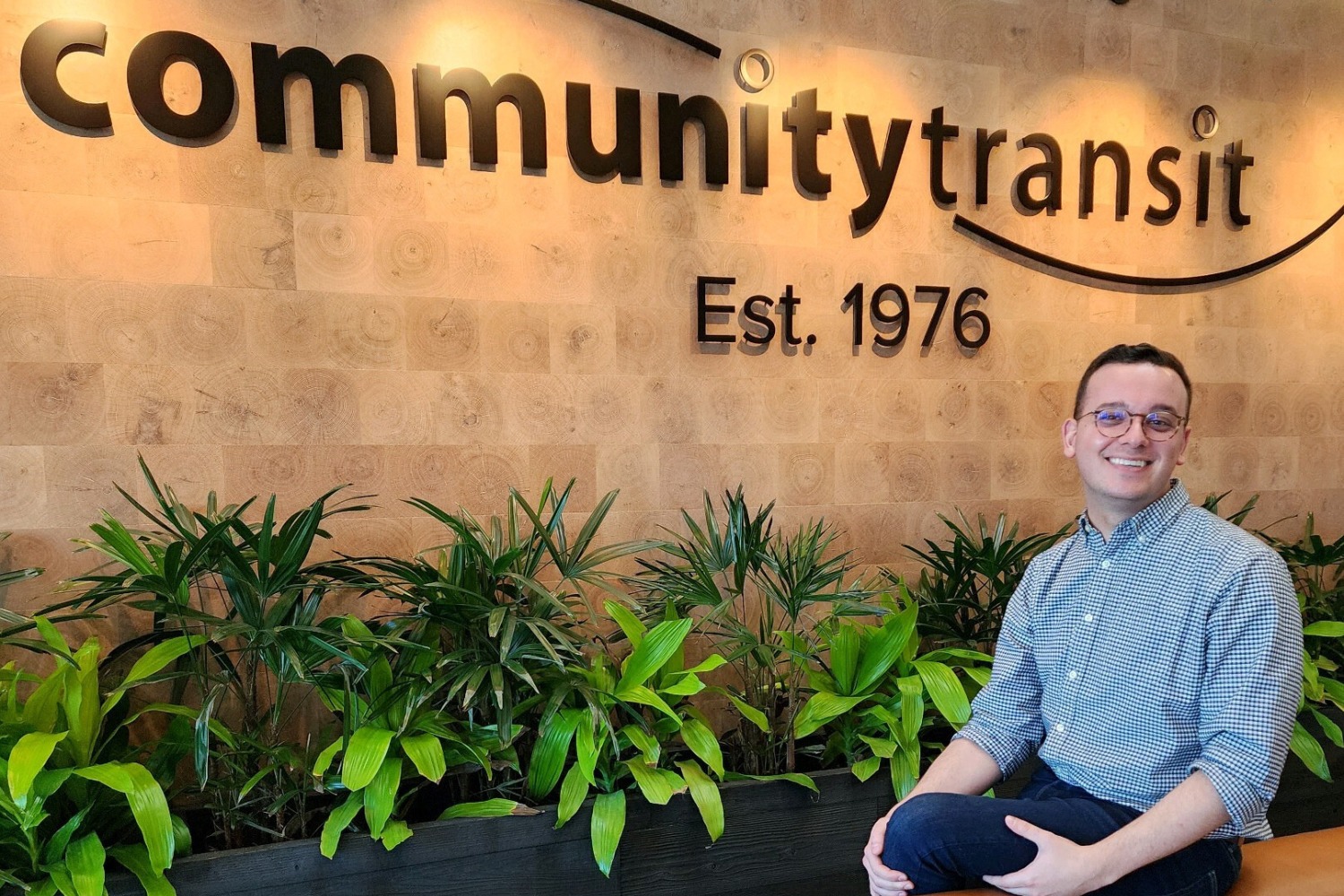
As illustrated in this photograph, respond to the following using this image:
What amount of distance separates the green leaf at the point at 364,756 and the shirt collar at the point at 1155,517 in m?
1.66

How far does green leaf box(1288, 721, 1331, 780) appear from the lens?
2754mm

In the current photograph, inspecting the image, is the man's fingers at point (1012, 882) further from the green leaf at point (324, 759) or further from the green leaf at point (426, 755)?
the green leaf at point (324, 759)

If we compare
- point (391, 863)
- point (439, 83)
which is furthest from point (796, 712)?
point (439, 83)

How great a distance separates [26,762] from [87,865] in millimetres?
276

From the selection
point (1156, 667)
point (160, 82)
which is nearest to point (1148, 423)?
point (1156, 667)

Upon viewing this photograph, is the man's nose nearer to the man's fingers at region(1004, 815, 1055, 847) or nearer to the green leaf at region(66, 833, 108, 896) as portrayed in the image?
the man's fingers at region(1004, 815, 1055, 847)

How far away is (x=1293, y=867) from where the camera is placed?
1650mm

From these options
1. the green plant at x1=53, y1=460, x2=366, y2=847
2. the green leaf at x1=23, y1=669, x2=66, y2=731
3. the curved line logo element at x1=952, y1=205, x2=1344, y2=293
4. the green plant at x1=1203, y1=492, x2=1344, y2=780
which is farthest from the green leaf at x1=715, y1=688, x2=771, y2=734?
the curved line logo element at x1=952, y1=205, x2=1344, y2=293

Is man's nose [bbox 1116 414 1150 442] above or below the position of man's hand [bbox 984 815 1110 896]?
above

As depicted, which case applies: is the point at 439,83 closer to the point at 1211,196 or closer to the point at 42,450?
the point at 42,450

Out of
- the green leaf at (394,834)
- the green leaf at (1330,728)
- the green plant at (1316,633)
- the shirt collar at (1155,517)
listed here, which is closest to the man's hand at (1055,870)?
the shirt collar at (1155,517)

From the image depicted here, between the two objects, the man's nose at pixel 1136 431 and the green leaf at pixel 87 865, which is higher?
the man's nose at pixel 1136 431

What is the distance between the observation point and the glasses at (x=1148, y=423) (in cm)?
163

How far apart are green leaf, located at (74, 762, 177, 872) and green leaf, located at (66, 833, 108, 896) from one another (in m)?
0.09
